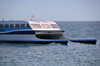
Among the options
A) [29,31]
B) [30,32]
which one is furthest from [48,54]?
[29,31]

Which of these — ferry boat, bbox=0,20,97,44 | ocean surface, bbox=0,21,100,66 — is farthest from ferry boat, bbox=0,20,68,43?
ocean surface, bbox=0,21,100,66

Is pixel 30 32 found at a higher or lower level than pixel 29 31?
lower

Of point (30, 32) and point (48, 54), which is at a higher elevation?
point (30, 32)

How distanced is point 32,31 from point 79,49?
24.4 ft

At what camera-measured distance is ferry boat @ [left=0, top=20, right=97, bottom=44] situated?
40.8 m

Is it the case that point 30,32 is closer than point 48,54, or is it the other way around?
point 48,54

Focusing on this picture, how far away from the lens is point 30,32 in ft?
133

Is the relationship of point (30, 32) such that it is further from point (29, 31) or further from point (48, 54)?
point (48, 54)

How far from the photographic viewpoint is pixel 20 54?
35.0 m

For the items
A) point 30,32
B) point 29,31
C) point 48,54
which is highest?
point 29,31

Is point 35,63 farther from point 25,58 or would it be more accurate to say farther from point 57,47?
point 57,47

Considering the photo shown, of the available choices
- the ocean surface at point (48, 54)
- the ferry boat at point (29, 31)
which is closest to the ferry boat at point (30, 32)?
the ferry boat at point (29, 31)

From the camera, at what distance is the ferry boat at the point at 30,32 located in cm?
4078

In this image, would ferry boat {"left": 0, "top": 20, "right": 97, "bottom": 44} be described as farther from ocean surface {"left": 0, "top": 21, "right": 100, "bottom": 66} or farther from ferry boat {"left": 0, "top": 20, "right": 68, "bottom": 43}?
ocean surface {"left": 0, "top": 21, "right": 100, "bottom": 66}
